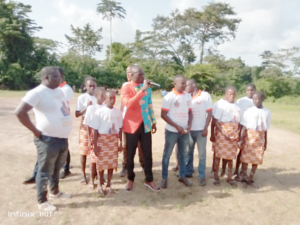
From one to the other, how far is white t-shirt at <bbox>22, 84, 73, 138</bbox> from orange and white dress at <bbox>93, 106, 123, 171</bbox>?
52cm

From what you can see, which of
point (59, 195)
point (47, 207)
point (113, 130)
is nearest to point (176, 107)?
point (113, 130)

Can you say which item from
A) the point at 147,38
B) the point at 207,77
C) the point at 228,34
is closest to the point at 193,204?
the point at 207,77

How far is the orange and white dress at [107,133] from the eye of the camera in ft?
11.2

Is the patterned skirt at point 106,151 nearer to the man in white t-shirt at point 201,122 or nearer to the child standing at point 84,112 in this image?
the child standing at point 84,112

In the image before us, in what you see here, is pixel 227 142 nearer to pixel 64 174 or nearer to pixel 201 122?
pixel 201 122

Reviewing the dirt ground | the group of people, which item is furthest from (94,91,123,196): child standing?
the dirt ground

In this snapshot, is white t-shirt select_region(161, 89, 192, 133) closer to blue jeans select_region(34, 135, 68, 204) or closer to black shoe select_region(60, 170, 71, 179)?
blue jeans select_region(34, 135, 68, 204)

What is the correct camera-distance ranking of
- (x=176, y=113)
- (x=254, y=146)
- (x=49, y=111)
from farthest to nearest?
1. (x=254, y=146)
2. (x=176, y=113)
3. (x=49, y=111)

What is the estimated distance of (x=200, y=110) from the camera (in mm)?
3982

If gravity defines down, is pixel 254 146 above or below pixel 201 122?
below

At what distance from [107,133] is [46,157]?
2.83ft

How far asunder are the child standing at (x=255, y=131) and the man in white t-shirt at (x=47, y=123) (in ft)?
9.20

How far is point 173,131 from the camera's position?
3730mm

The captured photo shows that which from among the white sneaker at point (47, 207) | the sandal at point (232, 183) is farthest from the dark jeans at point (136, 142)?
the sandal at point (232, 183)
